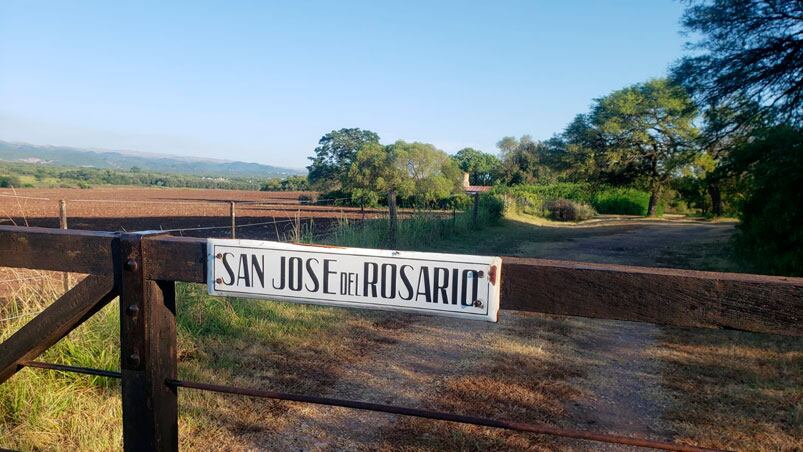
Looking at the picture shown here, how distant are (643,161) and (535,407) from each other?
34.6m

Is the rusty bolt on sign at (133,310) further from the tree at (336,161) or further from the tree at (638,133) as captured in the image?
the tree at (638,133)

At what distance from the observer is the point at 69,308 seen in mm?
2021

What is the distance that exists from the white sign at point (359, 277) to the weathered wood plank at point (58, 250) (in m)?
0.40

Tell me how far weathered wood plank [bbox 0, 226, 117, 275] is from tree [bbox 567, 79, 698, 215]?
35.4 metres

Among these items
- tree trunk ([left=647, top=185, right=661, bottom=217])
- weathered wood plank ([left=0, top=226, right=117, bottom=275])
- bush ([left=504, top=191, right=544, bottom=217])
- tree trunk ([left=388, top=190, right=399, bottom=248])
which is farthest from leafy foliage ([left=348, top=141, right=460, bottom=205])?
weathered wood plank ([left=0, top=226, right=117, bottom=275])

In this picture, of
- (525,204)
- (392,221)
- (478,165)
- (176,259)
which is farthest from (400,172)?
(478,165)

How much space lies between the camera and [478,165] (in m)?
87.9

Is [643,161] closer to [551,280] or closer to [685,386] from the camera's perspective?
[685,386]

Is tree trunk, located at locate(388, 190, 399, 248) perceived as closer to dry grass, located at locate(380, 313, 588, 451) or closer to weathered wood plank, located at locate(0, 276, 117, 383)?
dry grass, located at locate(380, 313, 588, 451)

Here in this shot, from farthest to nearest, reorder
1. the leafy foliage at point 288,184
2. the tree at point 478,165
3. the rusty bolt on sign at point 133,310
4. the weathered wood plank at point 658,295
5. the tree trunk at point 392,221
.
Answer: the tree at point 478,165 < the leafy foliage at point 288,184 < the tree trunk at point 392,221 < the rusty bolt on sign at point 133,310 < the weathered wood plank at point 658,295

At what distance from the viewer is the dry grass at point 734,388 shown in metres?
3.92

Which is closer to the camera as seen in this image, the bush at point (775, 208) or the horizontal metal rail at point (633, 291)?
the horizontal metal rail at point (633, 291)

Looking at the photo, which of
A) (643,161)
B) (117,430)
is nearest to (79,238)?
(117,430)

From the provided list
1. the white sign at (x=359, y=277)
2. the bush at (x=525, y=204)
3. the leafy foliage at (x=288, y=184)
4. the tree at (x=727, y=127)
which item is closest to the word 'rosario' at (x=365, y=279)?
the white sign at (x=359, y=277)
